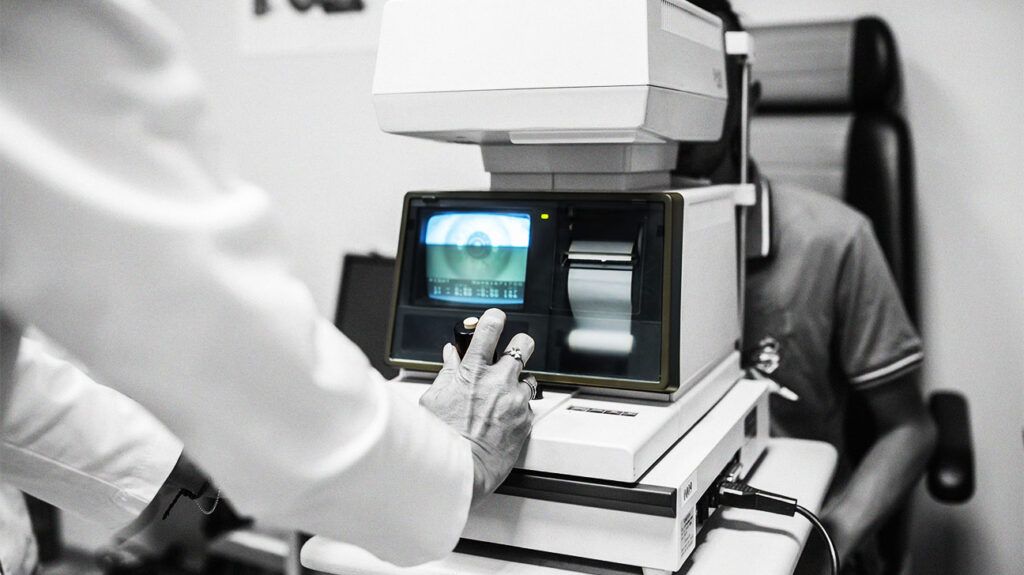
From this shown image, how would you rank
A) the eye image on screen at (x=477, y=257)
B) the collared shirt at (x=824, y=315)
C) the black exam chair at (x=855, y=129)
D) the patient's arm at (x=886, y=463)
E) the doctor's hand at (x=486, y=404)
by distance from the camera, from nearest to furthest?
the doctor's hand at (x=486, y=404), the eye image on screen at (x=477, y=257), the patient's arm at (x=886, y=463), the collared shirt at (x=824, y=315), the black exam chair at (x=855, y=129)

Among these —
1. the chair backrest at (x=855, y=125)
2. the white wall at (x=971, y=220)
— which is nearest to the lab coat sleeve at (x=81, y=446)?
the white wall at (x=971, y=220)

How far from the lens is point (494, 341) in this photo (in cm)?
83

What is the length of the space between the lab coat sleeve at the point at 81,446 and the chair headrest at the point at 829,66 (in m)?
1.26

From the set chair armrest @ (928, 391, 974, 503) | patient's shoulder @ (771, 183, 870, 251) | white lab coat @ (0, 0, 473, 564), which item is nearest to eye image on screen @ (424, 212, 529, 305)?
white lab coat @ (0, 0, 473, 564)

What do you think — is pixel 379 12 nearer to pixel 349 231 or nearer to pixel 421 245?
pixel 349 231

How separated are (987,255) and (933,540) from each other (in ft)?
1.97

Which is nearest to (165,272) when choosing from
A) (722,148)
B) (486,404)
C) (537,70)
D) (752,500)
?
(486,404)

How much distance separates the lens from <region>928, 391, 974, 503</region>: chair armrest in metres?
1.39

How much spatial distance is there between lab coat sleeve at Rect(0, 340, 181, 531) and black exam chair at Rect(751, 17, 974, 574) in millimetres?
1207

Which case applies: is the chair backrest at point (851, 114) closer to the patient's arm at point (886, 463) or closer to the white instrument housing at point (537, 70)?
the patient's arm at point (886, 463)

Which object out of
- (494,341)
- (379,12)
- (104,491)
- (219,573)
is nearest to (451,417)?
(494,341)

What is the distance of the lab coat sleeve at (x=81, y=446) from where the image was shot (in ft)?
2.88

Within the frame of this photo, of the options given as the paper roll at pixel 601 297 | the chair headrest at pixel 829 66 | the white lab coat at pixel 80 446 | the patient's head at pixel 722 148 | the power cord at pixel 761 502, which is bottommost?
the power cord at pixel 761 502

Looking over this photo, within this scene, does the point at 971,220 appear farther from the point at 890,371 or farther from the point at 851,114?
the point at 890,371
